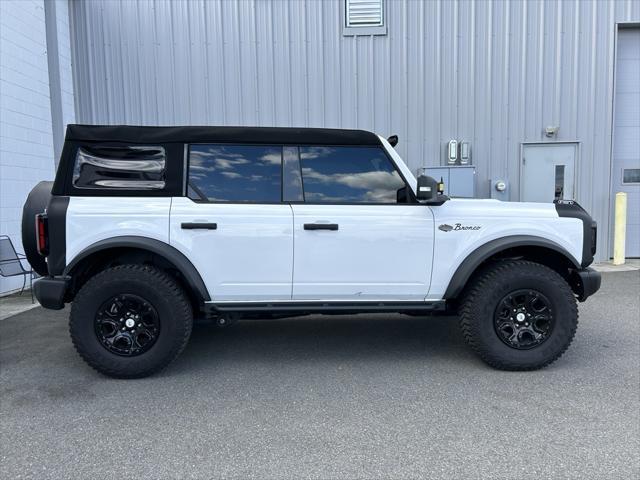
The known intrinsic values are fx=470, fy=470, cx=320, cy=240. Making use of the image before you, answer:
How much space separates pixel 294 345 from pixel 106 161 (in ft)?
7.60

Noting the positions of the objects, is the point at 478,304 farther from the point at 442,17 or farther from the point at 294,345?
the point at 442,17

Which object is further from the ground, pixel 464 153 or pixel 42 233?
pixel 464 153

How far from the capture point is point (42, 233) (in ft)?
11.7

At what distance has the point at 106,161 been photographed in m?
3.70

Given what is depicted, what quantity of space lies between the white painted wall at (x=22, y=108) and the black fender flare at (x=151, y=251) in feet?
14.1

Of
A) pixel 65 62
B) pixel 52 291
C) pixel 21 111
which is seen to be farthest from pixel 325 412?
pixel 65 62

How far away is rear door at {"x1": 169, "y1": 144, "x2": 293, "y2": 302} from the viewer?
361 cm

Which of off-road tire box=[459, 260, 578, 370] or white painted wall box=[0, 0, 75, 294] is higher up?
white painted wall box=[0, 0, 75, 294]

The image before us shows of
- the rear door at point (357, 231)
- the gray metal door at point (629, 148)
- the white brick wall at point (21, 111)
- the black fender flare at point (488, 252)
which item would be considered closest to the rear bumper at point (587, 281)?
the black fender flare at point (488, 252)

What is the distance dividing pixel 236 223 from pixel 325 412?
5.02ft

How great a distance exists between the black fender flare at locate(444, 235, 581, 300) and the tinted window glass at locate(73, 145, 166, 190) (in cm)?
245

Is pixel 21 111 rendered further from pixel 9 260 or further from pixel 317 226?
pixel 317 226

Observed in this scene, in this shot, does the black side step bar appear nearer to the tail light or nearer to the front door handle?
the front door handle

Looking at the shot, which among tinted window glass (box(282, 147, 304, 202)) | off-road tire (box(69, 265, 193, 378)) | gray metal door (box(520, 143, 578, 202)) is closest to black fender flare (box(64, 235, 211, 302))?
off-road tire (box(69, 265, 193, 378))
